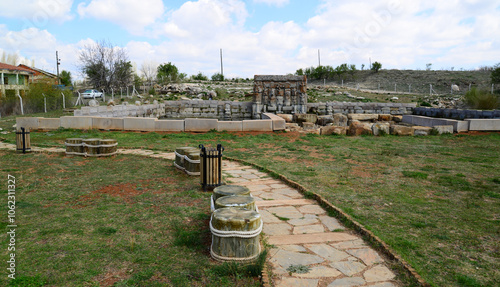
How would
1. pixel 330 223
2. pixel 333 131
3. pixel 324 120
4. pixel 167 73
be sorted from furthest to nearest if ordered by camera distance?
pixel 167 73 → pixel 324 120 → pixel 333 131 → pixel 330 223

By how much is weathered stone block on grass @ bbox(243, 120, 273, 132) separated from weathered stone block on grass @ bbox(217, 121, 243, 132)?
201 mm

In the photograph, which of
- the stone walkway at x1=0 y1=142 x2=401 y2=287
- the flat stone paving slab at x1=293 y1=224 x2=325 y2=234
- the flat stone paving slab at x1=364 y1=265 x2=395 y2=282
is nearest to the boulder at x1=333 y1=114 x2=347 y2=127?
the stone walkway at x1=0 y1=142 x2=401 y2=287

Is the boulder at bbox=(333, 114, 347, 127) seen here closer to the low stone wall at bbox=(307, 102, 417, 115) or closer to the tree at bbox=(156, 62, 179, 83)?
the low stone wall at bbox=(307, 102, 417, 115)

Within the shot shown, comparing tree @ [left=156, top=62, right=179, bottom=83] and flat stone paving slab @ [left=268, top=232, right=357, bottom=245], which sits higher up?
tree @ [left=156, top=62, right=179, bottom=83]

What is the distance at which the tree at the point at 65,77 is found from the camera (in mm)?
46719

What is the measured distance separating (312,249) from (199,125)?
10266 mm

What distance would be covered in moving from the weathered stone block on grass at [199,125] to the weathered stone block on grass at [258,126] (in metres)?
1.23

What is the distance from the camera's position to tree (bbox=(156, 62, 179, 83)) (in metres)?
40.4

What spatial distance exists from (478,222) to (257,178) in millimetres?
3617

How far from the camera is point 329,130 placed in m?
13.7

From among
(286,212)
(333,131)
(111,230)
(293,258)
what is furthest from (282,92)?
(293,258)

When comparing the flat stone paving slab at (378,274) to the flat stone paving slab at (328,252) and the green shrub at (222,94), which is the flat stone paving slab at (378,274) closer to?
the flat stone paving slab at (328,252)

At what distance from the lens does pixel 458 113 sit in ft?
57.4

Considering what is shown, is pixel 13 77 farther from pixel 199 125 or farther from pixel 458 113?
pixel 458 113
